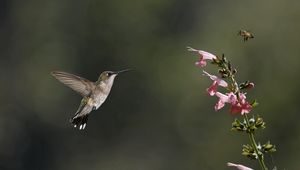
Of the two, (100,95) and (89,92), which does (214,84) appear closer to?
(100,95)

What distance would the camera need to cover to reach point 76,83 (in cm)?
640

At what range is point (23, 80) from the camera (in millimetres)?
22969

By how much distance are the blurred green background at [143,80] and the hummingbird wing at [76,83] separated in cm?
916

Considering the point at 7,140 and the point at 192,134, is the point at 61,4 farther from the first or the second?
the point at 192,134

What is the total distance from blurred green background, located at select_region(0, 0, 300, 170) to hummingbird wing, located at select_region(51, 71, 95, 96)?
916cm

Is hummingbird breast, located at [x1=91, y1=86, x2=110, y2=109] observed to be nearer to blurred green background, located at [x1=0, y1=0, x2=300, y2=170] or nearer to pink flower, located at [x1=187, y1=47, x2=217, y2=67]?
pink flower, located at [x1=187, y1=47, x2=217, y2=67]

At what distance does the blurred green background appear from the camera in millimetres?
17125

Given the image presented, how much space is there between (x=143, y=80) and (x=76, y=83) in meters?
14.0

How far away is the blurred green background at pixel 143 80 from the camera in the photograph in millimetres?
17125

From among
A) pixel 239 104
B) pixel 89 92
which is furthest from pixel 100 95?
pixel 239 104

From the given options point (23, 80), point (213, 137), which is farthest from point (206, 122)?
point (23, 80)

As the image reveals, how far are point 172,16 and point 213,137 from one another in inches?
209

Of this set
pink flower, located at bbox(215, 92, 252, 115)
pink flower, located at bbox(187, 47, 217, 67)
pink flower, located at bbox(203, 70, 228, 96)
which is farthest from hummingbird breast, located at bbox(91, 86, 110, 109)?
pink flower, located at bbox(215, 92, 252, 115)

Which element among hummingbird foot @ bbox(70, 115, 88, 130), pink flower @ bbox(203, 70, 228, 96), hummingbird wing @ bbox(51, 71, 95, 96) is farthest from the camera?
hummingbird foot @ bbox(70, 115, 88, 130)
